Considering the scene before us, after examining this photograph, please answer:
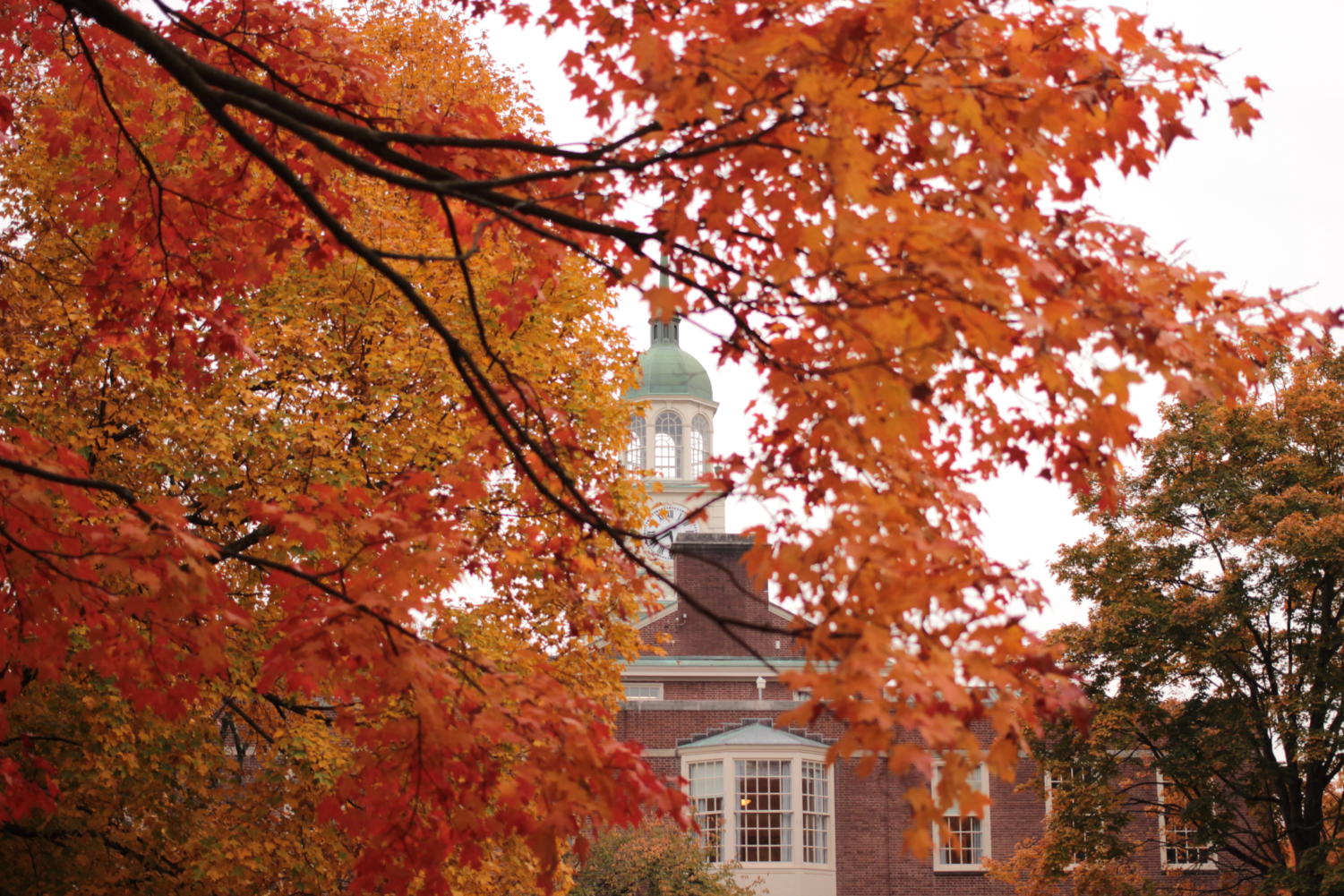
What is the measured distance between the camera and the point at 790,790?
103ft

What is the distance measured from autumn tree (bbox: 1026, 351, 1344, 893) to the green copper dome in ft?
118

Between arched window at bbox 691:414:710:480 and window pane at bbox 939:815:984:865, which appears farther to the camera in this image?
arched window at bbox 691:414:710:480

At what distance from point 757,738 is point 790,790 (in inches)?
56.3

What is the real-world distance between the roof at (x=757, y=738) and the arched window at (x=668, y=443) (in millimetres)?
27206

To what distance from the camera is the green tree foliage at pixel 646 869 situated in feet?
80.5

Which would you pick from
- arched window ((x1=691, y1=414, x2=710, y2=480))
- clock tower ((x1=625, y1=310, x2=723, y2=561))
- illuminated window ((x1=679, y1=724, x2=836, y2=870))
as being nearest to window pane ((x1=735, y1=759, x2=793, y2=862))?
illuminated window ((x1=679, y1=724, x2=836, y2=870))

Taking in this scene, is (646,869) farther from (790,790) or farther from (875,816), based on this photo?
(875,816)

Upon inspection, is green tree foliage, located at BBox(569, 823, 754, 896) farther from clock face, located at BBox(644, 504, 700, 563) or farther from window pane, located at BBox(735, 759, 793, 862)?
clock face, located at BBox(644, 504, 700, 563)

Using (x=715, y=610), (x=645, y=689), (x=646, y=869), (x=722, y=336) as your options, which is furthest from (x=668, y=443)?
(x=722, y=336)

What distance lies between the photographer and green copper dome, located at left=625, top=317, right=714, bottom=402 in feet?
193

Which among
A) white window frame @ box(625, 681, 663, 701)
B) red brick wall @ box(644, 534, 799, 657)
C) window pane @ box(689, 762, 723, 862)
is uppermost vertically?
red brick wall @ box(644, 534, 799, 657)

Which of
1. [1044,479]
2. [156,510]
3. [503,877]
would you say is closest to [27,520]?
[156,510]

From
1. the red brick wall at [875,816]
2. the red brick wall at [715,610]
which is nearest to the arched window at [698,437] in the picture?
the red brick wall at [715,610]

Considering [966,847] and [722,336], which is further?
[966,847]
